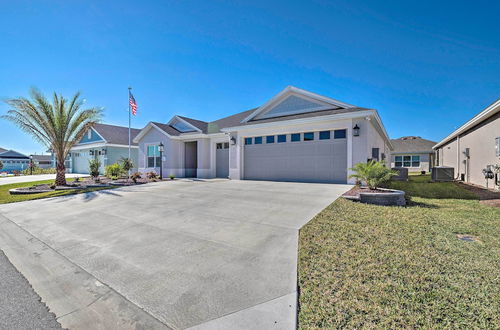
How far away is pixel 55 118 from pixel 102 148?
43.2 feet

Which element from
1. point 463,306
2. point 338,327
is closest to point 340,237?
point 463,306

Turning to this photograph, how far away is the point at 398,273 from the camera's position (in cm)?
260

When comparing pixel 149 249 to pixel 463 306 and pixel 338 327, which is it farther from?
pixel 463 306

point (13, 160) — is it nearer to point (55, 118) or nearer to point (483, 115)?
point (55, 118)

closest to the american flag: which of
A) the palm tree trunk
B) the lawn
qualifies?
the palm tree trunk

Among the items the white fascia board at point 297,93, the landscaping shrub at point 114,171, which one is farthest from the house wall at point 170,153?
the white fascia board at point 297,93

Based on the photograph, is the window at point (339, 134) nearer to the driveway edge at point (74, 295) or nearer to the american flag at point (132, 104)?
the driveway edge at point (74, 295)

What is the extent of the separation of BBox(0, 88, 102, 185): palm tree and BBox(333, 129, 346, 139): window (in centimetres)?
1453

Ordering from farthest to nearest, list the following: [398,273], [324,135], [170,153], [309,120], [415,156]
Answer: [415,156]
[170,153]
[324,135]
[309,120]
[398,273]

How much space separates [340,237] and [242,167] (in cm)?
1112

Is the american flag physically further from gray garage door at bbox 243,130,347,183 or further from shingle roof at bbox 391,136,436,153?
shingle roof at bbox 391,136,436,153

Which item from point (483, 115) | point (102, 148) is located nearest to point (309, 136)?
point (483, 115)

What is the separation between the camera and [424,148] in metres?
28.4

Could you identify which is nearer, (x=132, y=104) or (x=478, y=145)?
(x=478, y=145)
